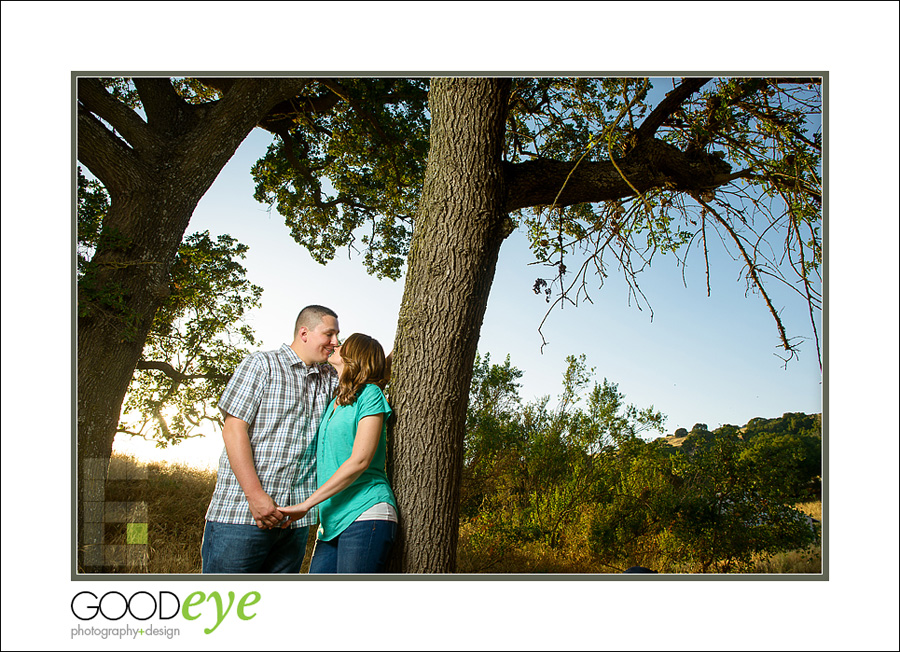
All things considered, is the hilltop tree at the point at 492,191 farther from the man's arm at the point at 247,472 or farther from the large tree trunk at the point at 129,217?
the man's arm at the point at 247,472

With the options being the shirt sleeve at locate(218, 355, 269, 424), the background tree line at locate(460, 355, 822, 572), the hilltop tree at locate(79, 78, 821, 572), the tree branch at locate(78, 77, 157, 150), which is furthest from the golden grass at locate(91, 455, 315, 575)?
the tree branch at locate(78, 77, 157, 150)

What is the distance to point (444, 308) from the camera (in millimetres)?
2494

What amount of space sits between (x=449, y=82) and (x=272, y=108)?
46.9 inches

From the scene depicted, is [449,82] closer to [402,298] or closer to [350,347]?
[402,298]

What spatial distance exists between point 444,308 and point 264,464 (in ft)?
3.24

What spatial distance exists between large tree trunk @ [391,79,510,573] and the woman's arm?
0.76 ft

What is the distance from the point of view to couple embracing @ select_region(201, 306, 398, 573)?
2.21 meters

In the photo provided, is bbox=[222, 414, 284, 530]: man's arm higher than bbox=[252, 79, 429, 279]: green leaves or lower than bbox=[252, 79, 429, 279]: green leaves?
lower

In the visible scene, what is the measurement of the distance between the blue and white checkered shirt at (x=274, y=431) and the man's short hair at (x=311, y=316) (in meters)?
0.29

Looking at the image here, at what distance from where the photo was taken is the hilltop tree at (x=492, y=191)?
2.48 meters

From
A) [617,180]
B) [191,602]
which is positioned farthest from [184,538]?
[617,180]

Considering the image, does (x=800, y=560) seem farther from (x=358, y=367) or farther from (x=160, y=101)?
(x=160, y=101)

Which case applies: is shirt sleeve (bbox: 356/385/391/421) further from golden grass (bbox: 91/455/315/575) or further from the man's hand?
golden grass (bbox: 91/455/315/575)
